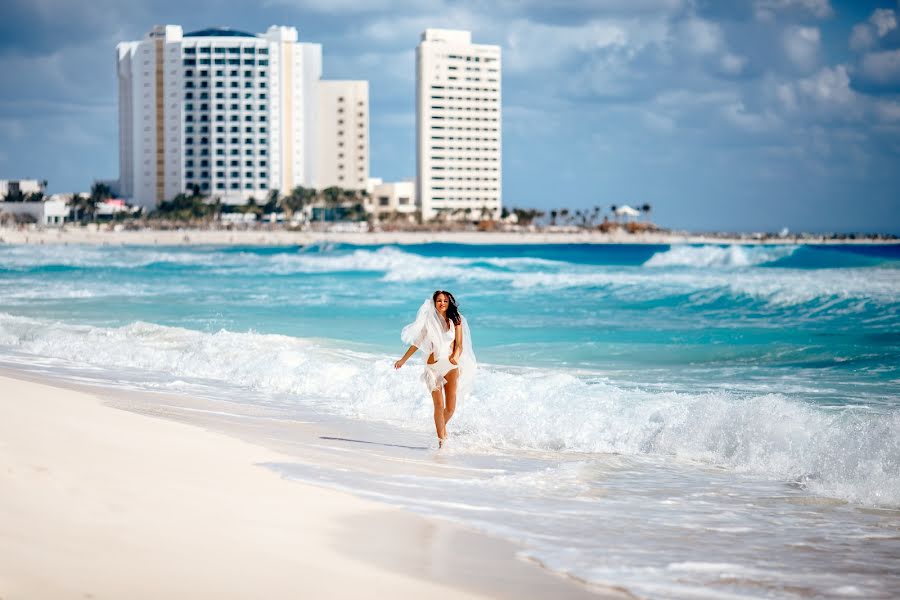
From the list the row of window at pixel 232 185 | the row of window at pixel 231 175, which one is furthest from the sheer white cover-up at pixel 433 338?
the row of window at pixel 231 175

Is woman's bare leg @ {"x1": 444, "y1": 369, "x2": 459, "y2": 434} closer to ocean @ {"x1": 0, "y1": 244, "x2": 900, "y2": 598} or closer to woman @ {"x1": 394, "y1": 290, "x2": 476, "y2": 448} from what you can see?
woman @ {"x1": 394, "y1": 290, "x2": 476, "y2": 448}

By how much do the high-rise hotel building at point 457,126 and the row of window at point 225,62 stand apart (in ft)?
119

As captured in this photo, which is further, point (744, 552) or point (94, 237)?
point (94, 237)

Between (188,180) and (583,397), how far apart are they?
444ft

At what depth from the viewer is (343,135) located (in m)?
156

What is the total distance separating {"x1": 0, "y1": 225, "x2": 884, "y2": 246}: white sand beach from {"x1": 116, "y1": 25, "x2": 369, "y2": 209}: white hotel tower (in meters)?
17.1

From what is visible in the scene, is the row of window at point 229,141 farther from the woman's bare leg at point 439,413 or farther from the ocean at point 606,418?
the woman's bare leg at point 439,413

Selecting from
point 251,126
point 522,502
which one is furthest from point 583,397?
point 251,126

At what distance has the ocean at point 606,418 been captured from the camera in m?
6.09

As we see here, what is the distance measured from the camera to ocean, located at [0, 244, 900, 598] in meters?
6.09

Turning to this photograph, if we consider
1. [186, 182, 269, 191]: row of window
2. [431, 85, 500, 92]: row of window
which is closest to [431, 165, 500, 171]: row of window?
[431, 85, 500, 92]: row of window

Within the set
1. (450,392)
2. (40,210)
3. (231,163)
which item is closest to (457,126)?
(231,163)

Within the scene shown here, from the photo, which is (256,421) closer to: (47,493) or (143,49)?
(47,493)

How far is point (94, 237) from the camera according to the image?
11319cm
